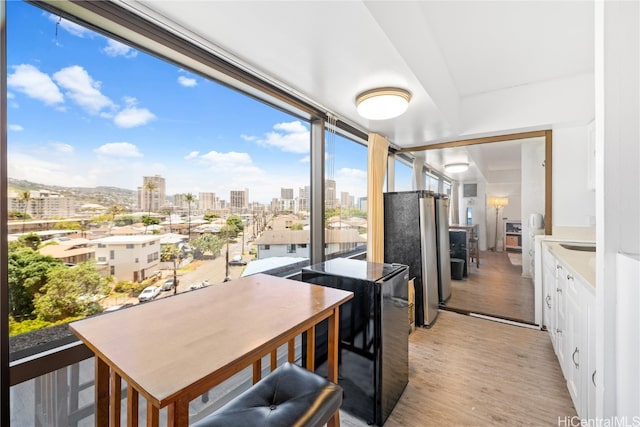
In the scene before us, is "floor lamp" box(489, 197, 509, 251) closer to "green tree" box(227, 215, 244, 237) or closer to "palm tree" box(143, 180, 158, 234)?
"green tree" box(227, 215, 244, 237)

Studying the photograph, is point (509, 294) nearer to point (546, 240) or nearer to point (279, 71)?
point (546, 240)

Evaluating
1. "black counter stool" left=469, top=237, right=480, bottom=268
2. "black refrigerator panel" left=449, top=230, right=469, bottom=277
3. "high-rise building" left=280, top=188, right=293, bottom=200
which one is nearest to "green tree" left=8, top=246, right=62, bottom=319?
"high-rise building" left=280, top=188, right=293, bottom=200

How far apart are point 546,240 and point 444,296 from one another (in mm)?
1270

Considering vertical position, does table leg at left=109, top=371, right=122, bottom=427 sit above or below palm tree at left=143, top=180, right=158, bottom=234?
below

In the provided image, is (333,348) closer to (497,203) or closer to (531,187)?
(531,187)

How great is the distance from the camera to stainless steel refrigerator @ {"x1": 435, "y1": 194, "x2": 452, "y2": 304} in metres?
3.23

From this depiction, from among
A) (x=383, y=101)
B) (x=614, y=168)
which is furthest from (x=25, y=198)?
(x=614, y=168)

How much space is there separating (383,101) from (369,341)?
5.47 ft

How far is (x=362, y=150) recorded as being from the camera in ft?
10.5

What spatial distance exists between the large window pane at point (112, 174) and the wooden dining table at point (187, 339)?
0.29 meters

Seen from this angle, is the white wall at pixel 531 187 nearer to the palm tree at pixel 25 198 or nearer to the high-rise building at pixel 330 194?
the high-rise building at pixel 330 194

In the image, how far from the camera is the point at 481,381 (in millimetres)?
1941

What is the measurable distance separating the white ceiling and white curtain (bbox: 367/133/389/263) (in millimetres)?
303

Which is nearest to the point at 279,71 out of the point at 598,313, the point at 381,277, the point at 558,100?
the point at 381,277
